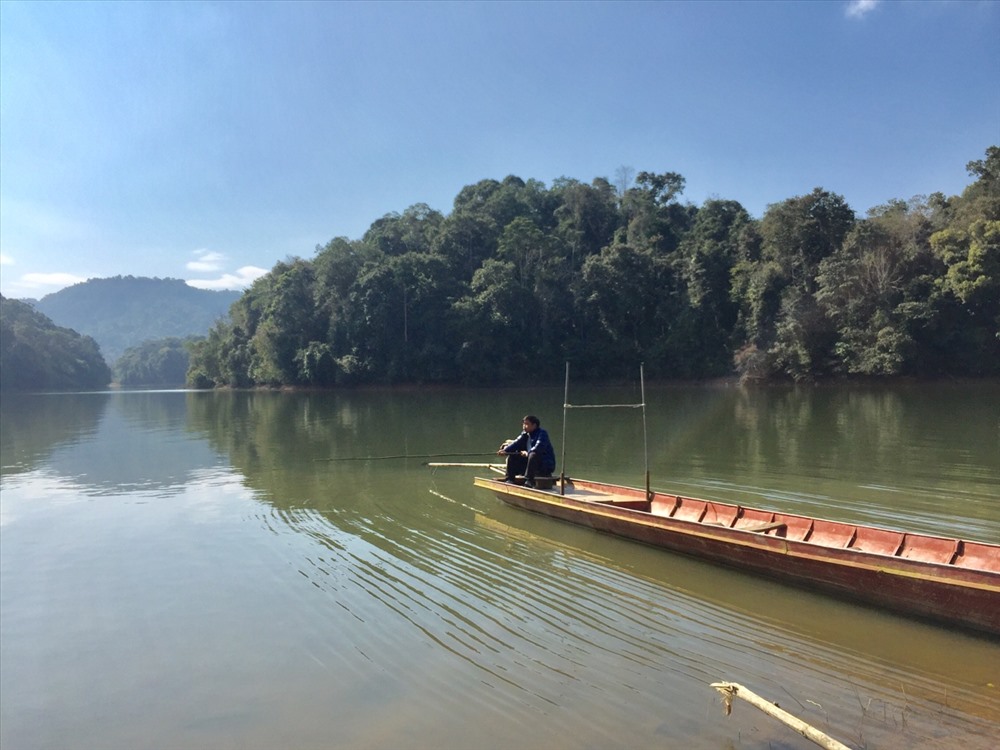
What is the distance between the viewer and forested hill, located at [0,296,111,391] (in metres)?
77.1

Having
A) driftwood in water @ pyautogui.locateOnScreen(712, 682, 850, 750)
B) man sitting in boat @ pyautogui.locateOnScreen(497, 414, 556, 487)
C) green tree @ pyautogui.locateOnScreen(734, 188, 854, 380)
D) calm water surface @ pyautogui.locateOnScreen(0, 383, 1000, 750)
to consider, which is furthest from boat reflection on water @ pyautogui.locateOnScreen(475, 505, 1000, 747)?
green tree @ pyautogui.locateOnScreen(734, 188, 854, 380)

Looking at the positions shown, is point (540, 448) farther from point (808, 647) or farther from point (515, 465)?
point (808, 647)

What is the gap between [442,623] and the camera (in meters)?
6.20

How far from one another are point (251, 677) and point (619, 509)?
4814 millimetres

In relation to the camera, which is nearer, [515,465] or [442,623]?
[442,623]

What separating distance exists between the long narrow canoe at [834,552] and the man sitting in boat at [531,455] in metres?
1.55

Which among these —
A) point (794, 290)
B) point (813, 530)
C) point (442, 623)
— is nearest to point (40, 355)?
point (794, 290)

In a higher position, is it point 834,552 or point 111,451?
point 834,552

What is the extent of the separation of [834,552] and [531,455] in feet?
17.8

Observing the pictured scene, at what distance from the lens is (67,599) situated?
730 cm

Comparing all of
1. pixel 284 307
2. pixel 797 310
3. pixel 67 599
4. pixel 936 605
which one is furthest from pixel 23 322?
pixel 936 605

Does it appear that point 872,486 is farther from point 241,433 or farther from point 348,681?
point 241,433

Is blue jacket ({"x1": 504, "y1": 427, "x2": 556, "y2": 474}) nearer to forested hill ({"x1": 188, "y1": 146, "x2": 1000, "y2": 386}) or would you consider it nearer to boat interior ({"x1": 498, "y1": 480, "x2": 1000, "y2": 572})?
boat interior ({"x1": 498, "y1": 480, "x2": 1000, "y2": 572})

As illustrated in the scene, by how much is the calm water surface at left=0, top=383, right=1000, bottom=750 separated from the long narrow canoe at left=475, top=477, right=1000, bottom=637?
0.18 metres
